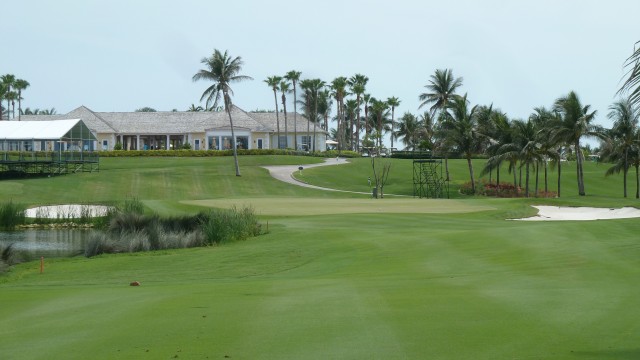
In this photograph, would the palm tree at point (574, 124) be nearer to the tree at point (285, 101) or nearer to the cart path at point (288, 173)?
Answer: the cart path at point (288, 173)

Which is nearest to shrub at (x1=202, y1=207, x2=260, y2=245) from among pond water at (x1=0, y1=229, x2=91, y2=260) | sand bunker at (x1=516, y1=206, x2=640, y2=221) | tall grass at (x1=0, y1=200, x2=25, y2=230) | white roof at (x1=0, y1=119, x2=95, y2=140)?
pond water at (x1=0, y1=229, x2=91, y2=260)

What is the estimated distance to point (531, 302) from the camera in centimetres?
1189

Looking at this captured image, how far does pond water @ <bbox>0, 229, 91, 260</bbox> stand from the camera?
99.9 feet

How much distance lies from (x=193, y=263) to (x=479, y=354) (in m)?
15.5

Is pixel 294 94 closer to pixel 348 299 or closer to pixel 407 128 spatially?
pixel 407 128

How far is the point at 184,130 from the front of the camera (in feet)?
401

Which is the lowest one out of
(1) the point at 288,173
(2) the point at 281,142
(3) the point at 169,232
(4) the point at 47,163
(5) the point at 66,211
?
(3) the point at 169,232

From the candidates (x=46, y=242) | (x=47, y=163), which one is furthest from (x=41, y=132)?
(x=46, y=242)

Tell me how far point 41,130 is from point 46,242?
5117cm

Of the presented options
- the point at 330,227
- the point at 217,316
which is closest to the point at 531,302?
the point at 217,316

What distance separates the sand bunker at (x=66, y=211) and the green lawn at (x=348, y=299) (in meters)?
17.0

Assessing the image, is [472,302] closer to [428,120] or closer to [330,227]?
[330,227]

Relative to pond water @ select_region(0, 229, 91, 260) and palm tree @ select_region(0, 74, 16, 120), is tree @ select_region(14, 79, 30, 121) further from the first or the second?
pond water @ select_region(0, 229, 91, 260)

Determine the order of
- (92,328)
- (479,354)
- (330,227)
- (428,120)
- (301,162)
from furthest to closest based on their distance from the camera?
(428,120) < (301,162) < (330,227) < (92,328) < (479,354)
